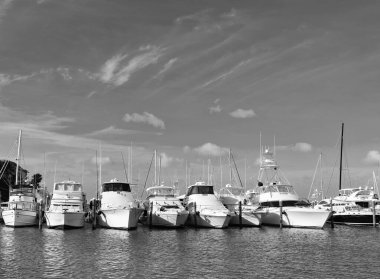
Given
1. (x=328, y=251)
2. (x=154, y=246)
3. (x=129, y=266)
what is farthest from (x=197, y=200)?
(x=129, y=266)

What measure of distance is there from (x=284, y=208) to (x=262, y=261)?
24.3 meters

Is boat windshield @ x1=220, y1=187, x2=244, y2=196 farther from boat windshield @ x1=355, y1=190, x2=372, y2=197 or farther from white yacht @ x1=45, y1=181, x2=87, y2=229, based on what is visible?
white yacht @ x1=45, y1=181, x2=87, y2=229

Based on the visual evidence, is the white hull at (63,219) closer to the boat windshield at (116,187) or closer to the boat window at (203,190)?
the boat windshield at (116,187)

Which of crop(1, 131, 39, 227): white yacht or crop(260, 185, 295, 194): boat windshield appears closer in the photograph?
crop(1, 131, 39, 227): white yacht

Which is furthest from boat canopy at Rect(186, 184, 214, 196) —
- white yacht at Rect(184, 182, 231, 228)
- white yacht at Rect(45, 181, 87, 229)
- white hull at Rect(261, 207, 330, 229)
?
white yacht at Rect(45, 181, 87, 229)

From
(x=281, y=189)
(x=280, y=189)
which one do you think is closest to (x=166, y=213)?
(x=280, y=189)

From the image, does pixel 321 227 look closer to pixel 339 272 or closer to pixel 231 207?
pixel 231 207

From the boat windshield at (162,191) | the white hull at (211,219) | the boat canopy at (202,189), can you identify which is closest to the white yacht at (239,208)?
the white hull at (211,219)

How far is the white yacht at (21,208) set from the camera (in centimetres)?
5097

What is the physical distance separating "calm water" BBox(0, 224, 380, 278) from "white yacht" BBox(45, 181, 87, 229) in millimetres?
1374

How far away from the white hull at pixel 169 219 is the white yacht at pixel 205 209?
6.38ft

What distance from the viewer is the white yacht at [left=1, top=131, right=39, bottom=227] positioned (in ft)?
167

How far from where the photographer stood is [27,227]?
51344mm

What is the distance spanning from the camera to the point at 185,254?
106 feet
